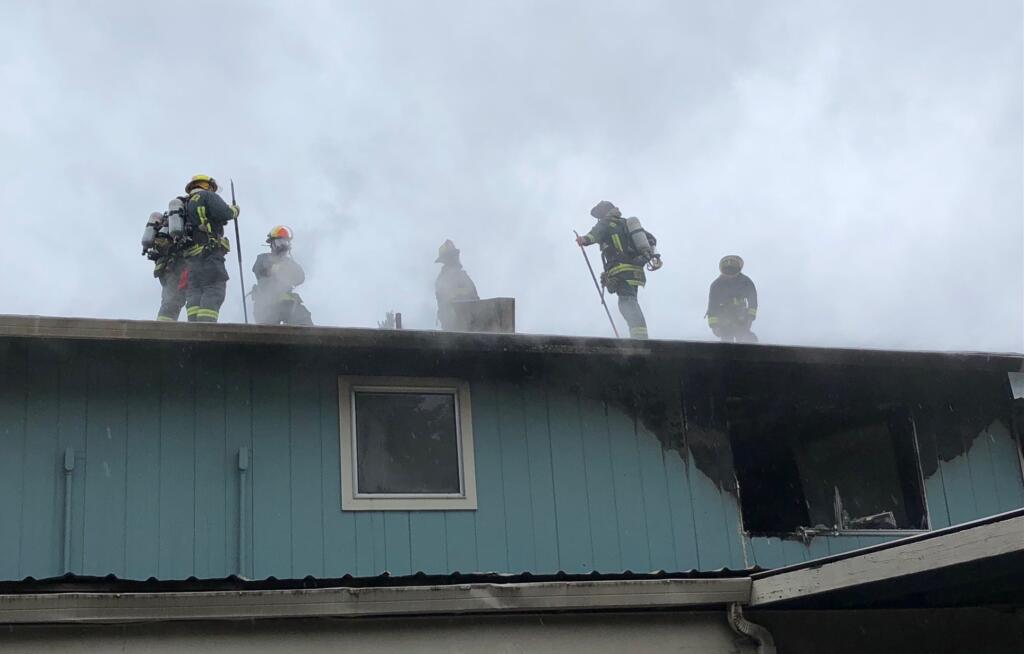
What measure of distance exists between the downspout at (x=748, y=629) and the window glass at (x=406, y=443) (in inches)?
85.7

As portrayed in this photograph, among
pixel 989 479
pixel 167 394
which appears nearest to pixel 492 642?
pixel 167 394

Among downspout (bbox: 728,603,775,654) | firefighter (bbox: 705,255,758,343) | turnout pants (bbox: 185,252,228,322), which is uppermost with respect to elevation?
firefighter (bbox: 705,255,758,343)

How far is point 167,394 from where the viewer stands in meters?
7.96

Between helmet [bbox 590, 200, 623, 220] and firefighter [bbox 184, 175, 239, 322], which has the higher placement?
helmet [bbox 590, 200, 623, 220]

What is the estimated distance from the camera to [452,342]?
27.1ft

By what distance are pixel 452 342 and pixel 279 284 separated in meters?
4.33

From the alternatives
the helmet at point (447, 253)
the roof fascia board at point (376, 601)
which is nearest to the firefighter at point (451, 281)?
the helmet at point (447, 253)

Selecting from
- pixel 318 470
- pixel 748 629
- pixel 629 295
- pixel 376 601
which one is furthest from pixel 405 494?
pixel 629 295

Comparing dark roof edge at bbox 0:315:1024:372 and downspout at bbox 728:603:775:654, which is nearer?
downspout at bbox 728:603:775:654

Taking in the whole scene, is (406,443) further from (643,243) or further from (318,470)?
(643,243)

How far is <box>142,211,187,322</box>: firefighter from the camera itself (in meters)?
10.6

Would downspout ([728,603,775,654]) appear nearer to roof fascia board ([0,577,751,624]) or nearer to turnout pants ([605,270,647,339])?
roof fascia board ([0,577,751,624])

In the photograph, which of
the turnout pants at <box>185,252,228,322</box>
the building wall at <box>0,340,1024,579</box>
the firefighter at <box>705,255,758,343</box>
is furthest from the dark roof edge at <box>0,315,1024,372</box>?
the firefighter at <box>705,255,758,343</box>

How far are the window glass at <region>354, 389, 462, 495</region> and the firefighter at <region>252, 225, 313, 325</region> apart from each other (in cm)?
389
